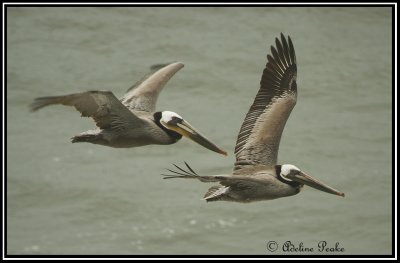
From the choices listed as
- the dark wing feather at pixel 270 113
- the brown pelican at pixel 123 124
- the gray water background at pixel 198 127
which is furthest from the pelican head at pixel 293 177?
the gray water background at pixel 198 127

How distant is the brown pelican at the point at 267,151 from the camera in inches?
397

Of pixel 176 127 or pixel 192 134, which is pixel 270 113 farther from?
pixel 176 127

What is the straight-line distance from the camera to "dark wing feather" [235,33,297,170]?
10883mm

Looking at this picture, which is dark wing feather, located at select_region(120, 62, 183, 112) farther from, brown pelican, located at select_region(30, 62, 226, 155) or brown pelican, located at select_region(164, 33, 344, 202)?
brown pelican, located at select_region(164, 33, 344, 202)

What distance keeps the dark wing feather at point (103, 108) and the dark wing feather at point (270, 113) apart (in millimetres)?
1211

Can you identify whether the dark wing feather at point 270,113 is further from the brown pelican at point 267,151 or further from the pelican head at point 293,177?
the pelican head at point 293,177

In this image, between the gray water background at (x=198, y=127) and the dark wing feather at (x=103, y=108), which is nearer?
the dark wing feather at (x=103, y=108)

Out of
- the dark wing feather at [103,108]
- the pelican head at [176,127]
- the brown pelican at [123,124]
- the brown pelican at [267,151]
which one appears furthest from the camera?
the pelican head at [176,127]

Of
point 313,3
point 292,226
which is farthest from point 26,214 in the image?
point 313,3

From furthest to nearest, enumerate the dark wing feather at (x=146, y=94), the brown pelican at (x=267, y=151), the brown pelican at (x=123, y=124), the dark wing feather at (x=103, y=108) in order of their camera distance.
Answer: the dark wing feather at (x=146, y=94) → the brown pelican at (x=123, y=124) → the brown pelican at (x=267, y=151) → the dark wing feather at (x=103, y=108)

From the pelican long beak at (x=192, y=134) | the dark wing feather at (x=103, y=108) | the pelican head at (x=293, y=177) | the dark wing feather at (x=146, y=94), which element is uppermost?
the dark wing feather at (x=146, y=94)

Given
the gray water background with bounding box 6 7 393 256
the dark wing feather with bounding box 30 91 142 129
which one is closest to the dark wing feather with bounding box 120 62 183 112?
the dark wing feather with bounding box 30 91 142 129

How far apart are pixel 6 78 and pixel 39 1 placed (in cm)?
246

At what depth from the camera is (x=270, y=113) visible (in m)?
11.3
